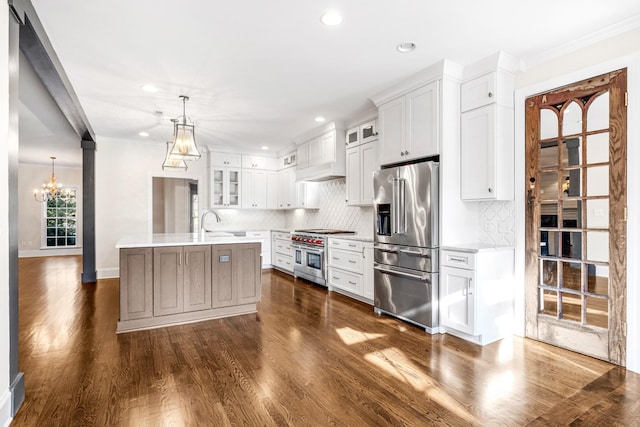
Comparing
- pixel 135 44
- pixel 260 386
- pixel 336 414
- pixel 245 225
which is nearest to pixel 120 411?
pixel 260 386

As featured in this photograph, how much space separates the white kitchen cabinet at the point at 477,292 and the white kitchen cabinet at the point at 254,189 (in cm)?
493

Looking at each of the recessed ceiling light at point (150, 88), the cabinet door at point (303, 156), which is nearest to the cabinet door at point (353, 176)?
the cabinet door at point (303, 156)

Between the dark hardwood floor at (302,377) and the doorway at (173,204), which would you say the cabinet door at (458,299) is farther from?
the doorway at (173,204)

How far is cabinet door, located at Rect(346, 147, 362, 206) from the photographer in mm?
4988

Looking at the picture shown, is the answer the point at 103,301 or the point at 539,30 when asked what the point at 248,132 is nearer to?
the point at 103,301

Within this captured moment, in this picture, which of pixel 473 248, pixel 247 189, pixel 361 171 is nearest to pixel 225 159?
pixel 247 189

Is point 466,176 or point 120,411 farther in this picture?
point 466,176

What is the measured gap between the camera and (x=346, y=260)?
195 inches

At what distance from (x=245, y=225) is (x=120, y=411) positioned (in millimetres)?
5745

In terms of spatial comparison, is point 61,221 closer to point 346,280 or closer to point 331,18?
point 346,280

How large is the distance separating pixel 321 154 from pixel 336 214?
3.87ft

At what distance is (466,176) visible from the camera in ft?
11.4

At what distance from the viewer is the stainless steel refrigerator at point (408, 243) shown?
3404mm

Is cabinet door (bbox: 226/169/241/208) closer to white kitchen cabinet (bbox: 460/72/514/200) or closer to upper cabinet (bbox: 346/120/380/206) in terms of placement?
upper cabinet (bbox: 346/120/380/206)
